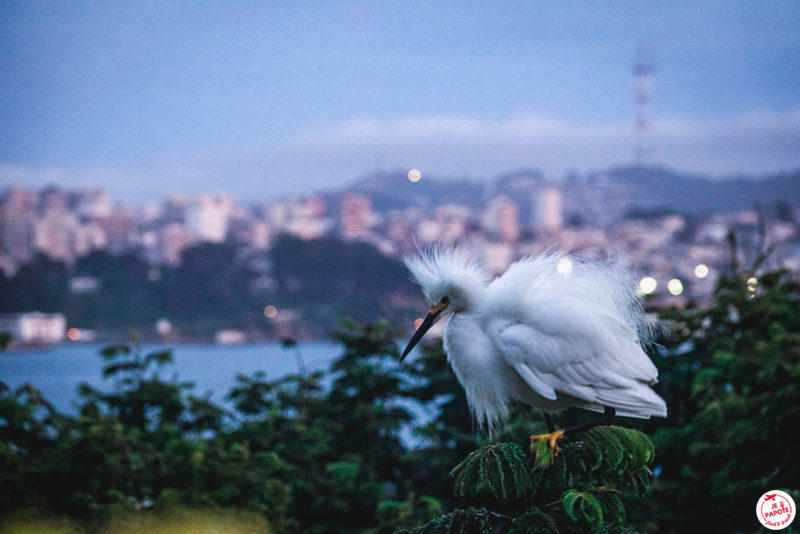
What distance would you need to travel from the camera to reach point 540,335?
2.30 metres

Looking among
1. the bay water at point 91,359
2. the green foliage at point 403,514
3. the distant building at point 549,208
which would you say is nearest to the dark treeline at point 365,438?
the green foliage at point 403,514

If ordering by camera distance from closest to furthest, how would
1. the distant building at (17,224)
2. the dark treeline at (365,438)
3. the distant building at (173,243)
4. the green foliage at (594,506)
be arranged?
1. the green foliage at (594,506)
2. the dark treeline at (365,438)
3. the distant building at (173,243)
4. the distant building at (17,224)

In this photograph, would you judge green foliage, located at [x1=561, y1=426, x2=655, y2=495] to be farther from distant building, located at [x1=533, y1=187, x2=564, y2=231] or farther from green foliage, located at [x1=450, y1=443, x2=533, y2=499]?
distant building, located at [x1=533, y1=187, x2=564, y2=231]

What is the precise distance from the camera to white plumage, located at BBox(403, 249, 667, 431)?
7.50ft

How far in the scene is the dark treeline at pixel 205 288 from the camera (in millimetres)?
36188

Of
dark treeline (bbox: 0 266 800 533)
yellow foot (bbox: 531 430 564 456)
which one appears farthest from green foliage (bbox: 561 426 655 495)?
dark treeline (bbox: 0 266 800 533)

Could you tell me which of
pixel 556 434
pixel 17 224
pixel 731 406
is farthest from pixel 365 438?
pixel 17 224

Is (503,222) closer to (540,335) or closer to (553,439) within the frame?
(540,335)

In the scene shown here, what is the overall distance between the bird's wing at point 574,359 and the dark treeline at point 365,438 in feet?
3.78

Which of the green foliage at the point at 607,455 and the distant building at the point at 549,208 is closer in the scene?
the green foliage at the point at 607,455

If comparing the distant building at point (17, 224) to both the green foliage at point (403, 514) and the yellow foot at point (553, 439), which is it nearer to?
the green foliage at point (403, 514)

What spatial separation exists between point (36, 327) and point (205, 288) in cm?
881

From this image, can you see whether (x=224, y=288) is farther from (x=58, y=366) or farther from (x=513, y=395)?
(x=513, y=395)

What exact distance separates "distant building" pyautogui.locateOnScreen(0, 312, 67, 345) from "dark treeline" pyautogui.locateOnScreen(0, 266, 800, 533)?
1258 inches
